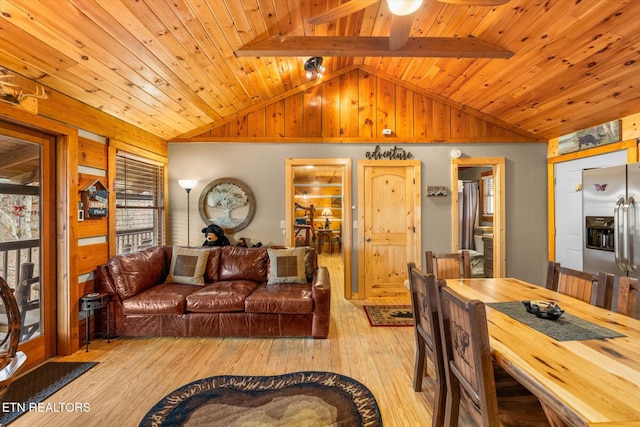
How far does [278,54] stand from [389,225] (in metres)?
2.81

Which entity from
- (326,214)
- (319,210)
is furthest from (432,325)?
(319,210)

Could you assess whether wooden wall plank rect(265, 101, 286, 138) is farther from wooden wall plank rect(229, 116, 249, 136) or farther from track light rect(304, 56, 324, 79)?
track light rect(304, 56, 324, 79)

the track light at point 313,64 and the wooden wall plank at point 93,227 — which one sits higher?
the track light at point 313,64

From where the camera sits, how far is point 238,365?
8.17 feet

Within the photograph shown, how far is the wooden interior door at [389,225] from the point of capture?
4.36 m

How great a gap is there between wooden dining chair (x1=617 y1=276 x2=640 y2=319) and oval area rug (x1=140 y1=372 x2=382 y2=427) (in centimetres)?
166

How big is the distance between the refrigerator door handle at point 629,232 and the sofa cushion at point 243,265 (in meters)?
3.76

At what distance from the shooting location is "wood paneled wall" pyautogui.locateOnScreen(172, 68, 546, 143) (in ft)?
14.2

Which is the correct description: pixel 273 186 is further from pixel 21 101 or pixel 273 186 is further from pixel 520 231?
pixel 520 231

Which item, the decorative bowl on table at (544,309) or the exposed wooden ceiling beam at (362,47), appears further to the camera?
the exposed wooden ceiling beam at (362,47)

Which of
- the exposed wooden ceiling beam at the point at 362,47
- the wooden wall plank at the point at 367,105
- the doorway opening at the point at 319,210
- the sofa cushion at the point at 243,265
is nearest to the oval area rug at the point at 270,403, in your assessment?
the sofa cushion at the point at 243,265

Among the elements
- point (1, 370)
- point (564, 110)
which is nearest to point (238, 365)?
point (1, 370)

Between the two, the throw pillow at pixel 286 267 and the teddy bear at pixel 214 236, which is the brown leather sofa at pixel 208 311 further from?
the teddy bear at pixel 214 236

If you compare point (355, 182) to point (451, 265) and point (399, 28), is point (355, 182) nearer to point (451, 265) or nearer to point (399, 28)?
point (451, 265)
